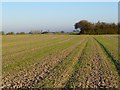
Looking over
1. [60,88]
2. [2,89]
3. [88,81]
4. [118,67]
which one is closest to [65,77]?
[88,81]

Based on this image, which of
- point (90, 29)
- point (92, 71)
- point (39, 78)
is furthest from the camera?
point (90, 29)

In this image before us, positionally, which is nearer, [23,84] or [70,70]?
[23,84]

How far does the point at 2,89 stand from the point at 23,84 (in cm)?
92

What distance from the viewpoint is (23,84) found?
10500 mm

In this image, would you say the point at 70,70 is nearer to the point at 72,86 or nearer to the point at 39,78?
the point at 39,78

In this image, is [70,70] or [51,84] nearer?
[51,84]

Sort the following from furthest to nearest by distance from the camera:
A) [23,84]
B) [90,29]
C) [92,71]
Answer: [90,29], [92,71], [23,84]

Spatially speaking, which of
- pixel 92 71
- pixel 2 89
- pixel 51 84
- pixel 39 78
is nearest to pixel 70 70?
pixel 92 71

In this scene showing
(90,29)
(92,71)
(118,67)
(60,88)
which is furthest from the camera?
(90,29)

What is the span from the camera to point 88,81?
10.9m

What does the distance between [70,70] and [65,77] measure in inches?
75.5

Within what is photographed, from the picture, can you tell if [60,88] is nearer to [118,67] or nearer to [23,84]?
[23,84]

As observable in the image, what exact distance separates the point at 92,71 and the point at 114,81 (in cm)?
248

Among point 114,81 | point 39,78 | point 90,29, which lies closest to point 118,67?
point 114,81
